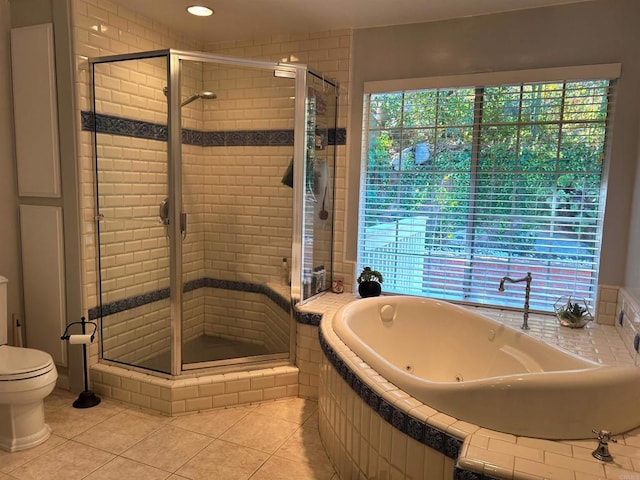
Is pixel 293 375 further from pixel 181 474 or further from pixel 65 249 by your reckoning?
pixel 65 249

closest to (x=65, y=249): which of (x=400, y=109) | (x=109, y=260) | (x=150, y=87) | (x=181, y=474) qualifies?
(x=109, y=260)

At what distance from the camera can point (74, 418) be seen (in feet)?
8.84

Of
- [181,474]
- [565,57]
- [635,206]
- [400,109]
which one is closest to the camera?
[181,474]

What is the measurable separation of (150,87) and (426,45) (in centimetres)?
181

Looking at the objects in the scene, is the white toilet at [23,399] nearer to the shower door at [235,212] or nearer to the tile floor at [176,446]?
the tile floor at [176,446]

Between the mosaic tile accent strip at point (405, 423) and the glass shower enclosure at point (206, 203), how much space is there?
3.68 ft

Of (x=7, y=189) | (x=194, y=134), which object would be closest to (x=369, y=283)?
(x=194, y=134)

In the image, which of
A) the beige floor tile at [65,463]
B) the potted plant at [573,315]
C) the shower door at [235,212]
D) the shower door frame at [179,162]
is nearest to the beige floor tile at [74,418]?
the beige floor tile at [65,463]

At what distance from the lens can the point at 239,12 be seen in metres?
3.03

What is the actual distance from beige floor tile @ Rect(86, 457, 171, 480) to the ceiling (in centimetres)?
265

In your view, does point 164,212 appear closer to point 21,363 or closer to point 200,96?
point 200,96

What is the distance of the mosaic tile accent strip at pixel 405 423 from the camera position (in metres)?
1.54

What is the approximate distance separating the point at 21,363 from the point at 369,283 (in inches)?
83.0

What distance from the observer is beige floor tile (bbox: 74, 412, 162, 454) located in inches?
96.2
